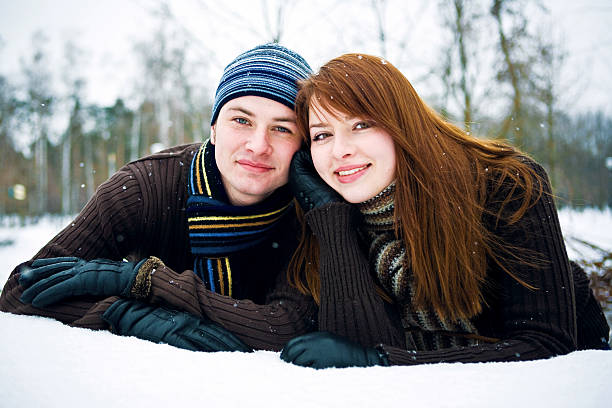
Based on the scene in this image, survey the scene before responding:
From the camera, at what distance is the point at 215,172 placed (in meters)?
2.10

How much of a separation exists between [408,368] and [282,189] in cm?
137

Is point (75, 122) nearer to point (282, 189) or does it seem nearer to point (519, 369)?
point (282, 189)

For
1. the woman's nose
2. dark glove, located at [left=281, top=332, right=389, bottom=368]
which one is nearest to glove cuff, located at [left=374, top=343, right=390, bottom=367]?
dark glove, located at [left=281, top=332, right=389, bottom=368]

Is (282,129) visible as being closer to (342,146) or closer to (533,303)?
(342,146)

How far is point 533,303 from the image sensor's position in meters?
1.39

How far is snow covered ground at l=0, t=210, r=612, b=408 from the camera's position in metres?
0.81

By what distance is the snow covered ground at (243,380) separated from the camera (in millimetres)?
812

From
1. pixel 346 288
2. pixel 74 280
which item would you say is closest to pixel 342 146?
pixel 346 288

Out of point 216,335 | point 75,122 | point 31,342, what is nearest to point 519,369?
point 216,335

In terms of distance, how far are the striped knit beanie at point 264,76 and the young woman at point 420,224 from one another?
0.90 ft

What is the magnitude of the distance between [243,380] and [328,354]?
1.03 feet

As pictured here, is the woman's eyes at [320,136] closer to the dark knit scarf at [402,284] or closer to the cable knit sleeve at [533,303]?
the dark knit scarf at [402,284]

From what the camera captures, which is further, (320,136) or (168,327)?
(320,136)

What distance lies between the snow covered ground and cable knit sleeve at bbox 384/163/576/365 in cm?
14
